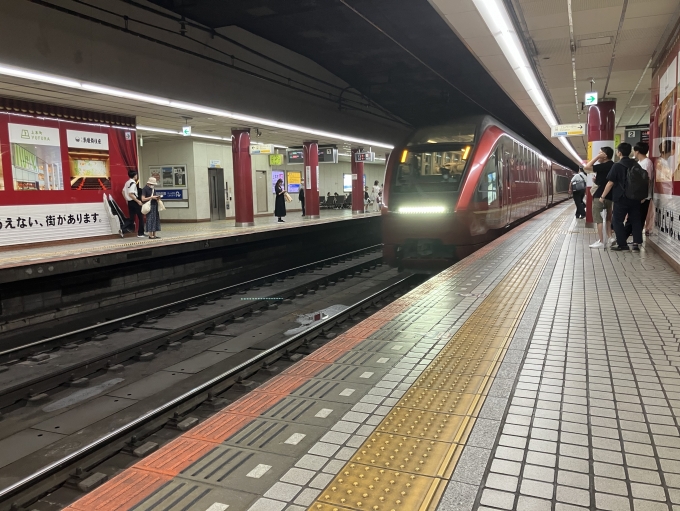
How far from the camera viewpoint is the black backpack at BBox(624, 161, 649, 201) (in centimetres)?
759

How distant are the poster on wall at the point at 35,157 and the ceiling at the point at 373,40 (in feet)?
13.0

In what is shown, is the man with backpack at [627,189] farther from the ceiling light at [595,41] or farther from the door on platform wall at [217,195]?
the door on platform wall at [217,195]

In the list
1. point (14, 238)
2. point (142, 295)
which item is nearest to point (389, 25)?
point (142, 295)

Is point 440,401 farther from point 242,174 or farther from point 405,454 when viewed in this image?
point 242,174

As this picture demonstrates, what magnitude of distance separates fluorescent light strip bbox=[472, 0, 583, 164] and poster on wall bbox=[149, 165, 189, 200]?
43.3ft

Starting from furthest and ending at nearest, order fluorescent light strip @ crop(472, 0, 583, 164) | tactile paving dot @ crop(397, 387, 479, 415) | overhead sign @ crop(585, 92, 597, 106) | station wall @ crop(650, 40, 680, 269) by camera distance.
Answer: overhead sign @ crop(585, 92, 597, 106) < station wall @ crop(650, 40, 680, 269) < fluorescent light strip @ crop(472, 0, 583, 164) < tactile paving dot @ crop(397, 387, 479, 415)

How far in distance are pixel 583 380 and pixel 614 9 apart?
6.35m

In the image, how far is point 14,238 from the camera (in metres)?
10.7

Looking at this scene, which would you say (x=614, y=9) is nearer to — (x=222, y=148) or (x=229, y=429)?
(x=229, y=429)

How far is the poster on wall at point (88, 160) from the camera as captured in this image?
12156 millimetres

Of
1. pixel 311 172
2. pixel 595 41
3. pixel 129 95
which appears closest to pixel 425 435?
pixel 595 41

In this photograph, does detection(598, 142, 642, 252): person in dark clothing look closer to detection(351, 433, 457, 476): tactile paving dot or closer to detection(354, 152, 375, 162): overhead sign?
detection(351, 433, 457, 476): tactile paving dot

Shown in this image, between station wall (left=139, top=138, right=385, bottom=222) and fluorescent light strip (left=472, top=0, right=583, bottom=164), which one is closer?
fluorescent light strip (left=472, top=0, right=583, bottom=164)

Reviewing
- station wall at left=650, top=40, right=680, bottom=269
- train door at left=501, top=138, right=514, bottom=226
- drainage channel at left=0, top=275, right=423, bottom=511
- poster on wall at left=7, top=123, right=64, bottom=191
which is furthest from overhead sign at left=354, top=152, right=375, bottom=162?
drainage channel at left=0, top=275, right=423, bottom=511
